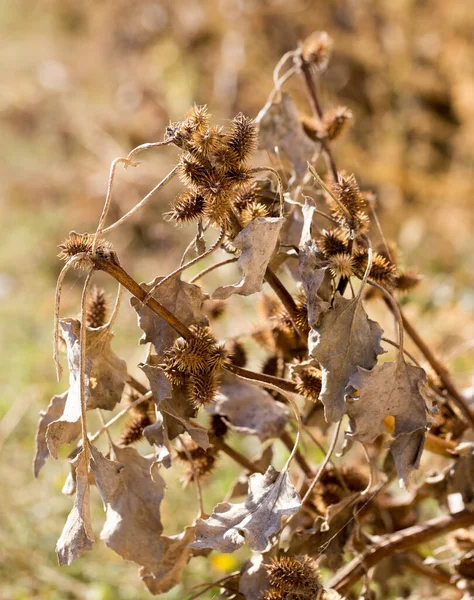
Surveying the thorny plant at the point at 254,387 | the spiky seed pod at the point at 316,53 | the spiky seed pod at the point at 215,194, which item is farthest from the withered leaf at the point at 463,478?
the spiky seed pod at the point at 316,53

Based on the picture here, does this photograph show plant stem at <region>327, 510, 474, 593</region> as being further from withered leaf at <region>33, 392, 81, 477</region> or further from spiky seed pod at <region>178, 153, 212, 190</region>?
spiky seed pod at <region>178, 153, 212, 190</region>

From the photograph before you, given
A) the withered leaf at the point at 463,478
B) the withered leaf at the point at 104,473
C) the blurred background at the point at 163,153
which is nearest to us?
the withered leaf at the point at 104,473

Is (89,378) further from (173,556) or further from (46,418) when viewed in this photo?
(173,556)

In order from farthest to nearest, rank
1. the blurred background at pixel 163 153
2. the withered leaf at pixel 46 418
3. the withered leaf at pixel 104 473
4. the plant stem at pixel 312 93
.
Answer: the blurred background at pixel 163 153
the plant stem at pixel 312 93
the withered leaf at pixel 46 418
the withered leaf at pixel 104 473

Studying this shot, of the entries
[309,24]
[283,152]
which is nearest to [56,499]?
[283,152]

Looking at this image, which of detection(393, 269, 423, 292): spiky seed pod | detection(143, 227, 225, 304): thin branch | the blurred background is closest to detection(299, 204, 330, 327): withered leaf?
detection(143, 227, 225, 304): thin branch

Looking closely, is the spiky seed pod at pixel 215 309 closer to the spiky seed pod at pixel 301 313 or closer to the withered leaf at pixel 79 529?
the spiky seed pod at pixel 301 313

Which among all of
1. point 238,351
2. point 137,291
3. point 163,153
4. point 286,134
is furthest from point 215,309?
point 163,153
